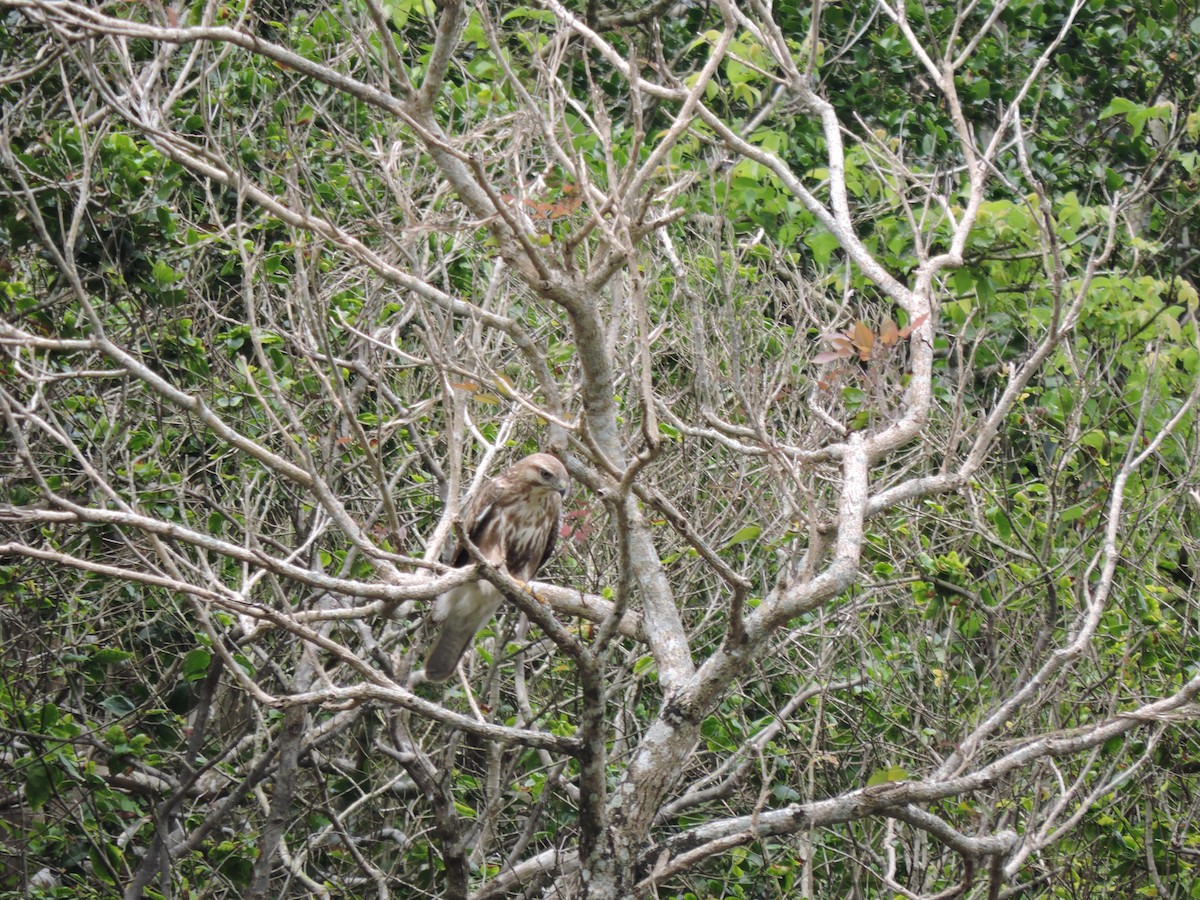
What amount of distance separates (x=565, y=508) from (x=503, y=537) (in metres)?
0.48

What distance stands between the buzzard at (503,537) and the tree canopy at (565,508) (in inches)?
7.0

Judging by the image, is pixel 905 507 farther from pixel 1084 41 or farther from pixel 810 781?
pixel 1084 41

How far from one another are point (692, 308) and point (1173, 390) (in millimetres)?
3955

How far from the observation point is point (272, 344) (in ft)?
20.5

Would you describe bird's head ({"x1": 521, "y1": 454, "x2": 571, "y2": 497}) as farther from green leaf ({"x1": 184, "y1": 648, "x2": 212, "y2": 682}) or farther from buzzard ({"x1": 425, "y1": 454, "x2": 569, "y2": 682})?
green leaf ({"x1": 184, "y1": 648, "x2": 212, "y2": 682})

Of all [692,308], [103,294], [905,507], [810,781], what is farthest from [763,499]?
[103,294]

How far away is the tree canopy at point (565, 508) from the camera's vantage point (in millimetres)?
4703

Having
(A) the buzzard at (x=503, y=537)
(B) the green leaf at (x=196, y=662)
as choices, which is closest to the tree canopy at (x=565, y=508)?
(B) the green leaf at (x=196, y=662)

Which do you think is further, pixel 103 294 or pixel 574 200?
pixel 103 294

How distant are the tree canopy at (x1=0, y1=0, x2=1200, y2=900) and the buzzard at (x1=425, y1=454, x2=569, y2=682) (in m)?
0.18

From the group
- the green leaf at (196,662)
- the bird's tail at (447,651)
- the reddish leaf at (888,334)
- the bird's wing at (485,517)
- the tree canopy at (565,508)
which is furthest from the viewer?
the bird's wing at (485,517)

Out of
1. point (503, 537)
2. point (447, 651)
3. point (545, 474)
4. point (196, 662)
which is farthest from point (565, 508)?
point (196, 662)

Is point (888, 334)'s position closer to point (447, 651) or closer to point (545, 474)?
point (545, 474)

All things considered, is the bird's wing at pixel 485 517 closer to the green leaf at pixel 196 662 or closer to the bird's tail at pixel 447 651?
the bird's tail at pixel 447 651
